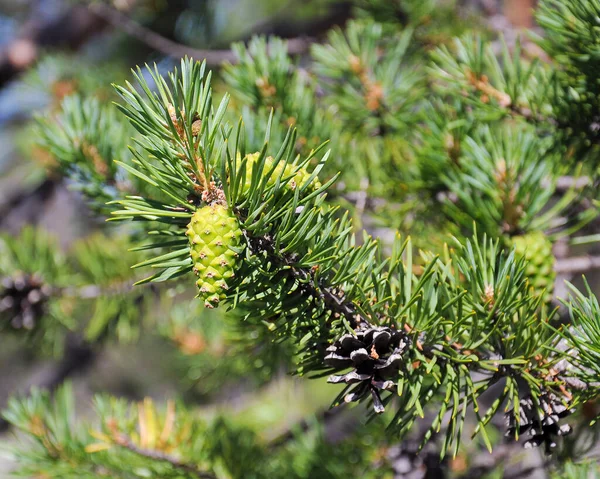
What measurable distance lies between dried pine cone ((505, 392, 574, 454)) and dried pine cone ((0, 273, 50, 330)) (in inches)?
23.7

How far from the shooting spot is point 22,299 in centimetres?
71

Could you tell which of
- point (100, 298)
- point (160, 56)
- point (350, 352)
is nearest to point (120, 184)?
point (100, 298)

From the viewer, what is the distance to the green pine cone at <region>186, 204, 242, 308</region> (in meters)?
0.28

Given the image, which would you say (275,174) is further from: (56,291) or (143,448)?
(56,291)

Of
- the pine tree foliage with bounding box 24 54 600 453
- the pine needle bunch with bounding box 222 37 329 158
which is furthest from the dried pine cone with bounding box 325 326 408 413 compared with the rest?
the pine needle bunch with bounding box 222 37 329 158

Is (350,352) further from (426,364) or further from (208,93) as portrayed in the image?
(208,93)

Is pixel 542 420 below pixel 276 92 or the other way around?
below

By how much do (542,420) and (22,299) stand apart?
633 millimetres

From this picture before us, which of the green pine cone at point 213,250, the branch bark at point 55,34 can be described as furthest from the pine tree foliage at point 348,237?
the branch bark at point 55,34

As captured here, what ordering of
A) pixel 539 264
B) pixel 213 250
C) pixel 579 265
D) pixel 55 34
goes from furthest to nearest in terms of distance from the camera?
pixel 55 34 < pixel 579 265 < pixel 539 264 < pixel 213 250

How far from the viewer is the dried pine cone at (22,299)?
699 millimetres

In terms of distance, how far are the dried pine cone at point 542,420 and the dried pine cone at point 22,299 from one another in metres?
0.60

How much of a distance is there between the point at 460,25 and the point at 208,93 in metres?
0.62

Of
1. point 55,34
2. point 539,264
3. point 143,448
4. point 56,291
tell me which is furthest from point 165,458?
point 55,34
